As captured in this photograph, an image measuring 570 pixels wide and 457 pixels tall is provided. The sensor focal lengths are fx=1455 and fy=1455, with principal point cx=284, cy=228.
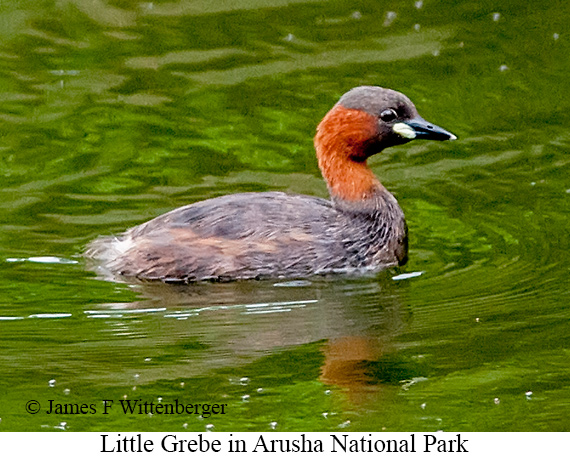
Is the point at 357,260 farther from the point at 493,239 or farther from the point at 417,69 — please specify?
the point at 417,69

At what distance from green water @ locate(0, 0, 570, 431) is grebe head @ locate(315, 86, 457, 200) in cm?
62

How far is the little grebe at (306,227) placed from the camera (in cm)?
855

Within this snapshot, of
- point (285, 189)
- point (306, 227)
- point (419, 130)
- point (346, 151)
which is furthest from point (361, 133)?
point (285, 189)

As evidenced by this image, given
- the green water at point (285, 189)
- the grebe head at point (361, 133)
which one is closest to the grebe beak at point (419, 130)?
the grebe head at point (361, 133)

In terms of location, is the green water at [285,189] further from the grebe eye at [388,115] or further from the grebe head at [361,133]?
the grebe eye at [388,115]

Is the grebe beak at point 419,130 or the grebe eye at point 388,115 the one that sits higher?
the grebe eye at point 388,115

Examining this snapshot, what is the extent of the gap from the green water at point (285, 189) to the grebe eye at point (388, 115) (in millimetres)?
812

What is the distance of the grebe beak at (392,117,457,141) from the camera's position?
885cm

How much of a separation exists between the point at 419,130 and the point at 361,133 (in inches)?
14.0

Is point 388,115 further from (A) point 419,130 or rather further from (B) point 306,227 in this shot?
(B) point 306,227

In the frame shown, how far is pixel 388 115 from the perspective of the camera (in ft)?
29.3

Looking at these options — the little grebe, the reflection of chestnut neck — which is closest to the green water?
the little grebe

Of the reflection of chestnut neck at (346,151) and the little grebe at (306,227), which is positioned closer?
the little grebe at (306,227)

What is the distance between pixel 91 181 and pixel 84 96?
151 centimetres
